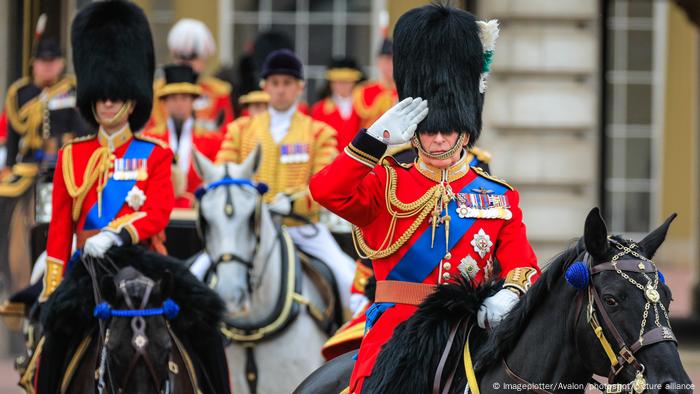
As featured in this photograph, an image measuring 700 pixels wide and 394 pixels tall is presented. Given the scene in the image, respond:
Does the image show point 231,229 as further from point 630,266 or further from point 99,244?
point 630,266

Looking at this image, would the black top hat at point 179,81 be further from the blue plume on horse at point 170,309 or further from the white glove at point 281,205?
the blue plume on horse at point 170,309

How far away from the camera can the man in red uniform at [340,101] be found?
39.5 feet

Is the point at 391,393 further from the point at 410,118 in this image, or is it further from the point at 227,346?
the point at 227,346

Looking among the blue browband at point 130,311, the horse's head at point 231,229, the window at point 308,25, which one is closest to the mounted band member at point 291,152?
the horse's head at point 231,229

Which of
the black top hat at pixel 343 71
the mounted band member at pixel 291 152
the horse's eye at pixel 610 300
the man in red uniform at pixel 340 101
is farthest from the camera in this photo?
the black top hat at pixel 343 71

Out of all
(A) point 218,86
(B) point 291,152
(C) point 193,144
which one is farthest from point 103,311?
(A) point 218,86

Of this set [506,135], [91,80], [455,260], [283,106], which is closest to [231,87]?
[506,135]

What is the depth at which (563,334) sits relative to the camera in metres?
4.56

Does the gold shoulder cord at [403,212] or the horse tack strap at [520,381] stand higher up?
the gold shoulder cord at [403,212]

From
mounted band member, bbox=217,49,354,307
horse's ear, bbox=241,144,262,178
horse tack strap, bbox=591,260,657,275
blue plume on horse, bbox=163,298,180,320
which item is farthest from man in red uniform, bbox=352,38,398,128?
horse tack strap, bbox=591,260,657,275

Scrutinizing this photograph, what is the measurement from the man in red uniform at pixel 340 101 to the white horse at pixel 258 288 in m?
3.26

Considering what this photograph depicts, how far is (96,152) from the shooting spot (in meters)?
6.83

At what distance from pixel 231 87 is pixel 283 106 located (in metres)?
4.93

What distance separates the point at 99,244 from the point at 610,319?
2.70 meters
